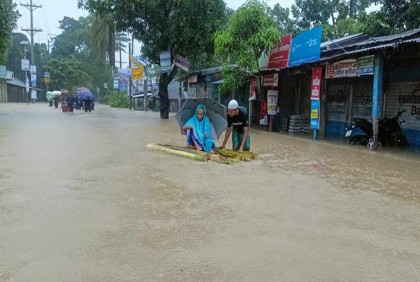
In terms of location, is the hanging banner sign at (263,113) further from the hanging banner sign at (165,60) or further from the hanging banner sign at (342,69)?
the hanging banner sign at (165,60)

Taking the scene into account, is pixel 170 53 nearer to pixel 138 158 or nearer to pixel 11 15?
pixel 11 15

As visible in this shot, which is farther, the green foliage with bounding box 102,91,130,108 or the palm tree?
the green foliage with bounding box 102,91,130,108

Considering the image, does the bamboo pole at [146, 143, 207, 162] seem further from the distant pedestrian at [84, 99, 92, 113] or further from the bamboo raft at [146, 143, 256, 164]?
the distant pedestrian at [84, 99, 92, 113]

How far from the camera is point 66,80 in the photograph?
64.7 meters

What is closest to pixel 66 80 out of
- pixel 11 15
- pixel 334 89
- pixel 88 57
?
pixel 88 57

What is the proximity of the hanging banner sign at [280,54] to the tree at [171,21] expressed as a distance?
6342 millimetres

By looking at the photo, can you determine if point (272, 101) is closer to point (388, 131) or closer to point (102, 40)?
point (388, 131)

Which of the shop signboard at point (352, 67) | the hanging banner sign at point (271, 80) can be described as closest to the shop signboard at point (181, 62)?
the hanging banner sign at point (271, 80)

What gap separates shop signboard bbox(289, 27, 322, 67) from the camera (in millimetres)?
13992

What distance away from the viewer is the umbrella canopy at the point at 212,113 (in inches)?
383

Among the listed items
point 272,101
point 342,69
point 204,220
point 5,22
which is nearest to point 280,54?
point 272,101

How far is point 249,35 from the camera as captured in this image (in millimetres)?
16938

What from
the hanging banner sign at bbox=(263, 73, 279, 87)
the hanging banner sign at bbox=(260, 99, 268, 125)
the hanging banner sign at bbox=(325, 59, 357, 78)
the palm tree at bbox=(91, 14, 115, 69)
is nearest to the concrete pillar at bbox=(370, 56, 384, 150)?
the hanging banner sign at bbox=(325, 59, 357, 78)

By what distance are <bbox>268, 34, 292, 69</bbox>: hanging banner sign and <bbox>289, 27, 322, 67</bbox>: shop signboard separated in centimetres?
39
